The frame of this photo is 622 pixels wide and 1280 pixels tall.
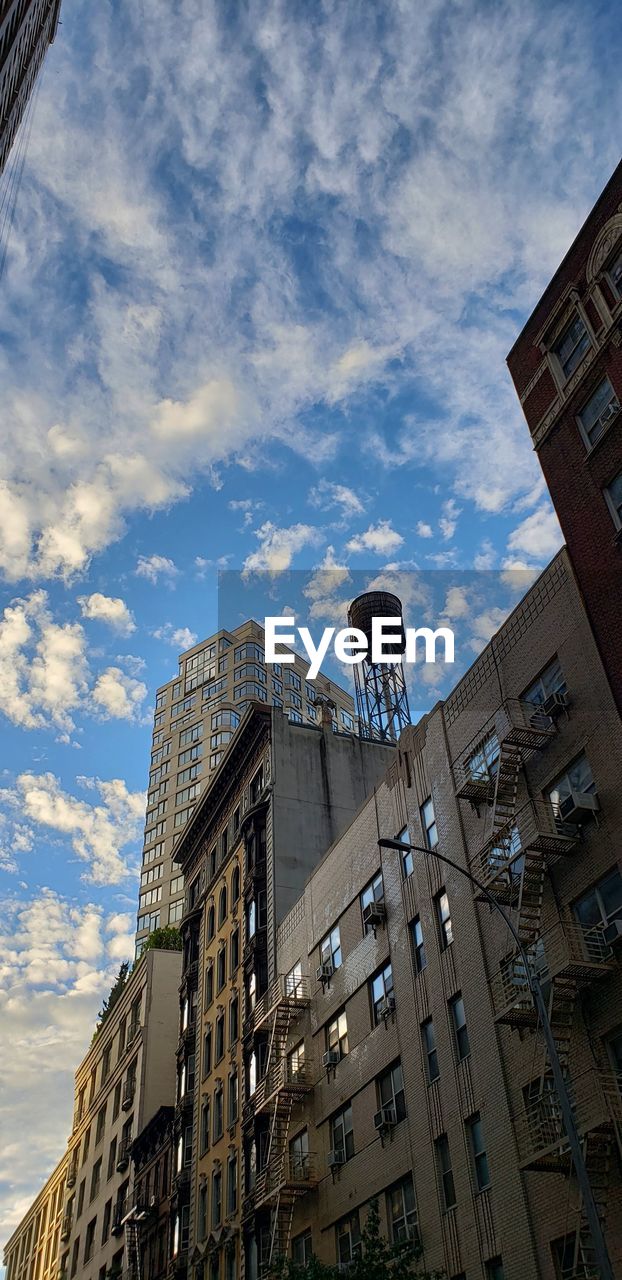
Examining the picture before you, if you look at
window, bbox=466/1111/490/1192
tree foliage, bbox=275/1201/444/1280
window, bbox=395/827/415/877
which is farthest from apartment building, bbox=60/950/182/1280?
window, bbox=466/1111/490/1192

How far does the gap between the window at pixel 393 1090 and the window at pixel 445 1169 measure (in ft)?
8.17

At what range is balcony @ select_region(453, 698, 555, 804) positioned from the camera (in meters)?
28.3

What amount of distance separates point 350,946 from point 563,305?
2288 centimetres

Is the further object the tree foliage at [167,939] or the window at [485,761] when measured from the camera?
the tree foliage at [167,939]

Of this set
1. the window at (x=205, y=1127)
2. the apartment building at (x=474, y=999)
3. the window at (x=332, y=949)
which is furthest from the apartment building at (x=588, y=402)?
Answer: the window at (x=205, y=1127)

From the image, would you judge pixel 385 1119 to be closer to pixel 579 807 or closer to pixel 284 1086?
pixel 284 1086

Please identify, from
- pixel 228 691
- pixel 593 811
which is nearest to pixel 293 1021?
pixel 593 811

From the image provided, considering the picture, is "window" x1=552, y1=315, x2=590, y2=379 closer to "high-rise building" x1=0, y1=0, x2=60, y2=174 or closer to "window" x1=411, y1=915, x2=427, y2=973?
"window" x1=411, y1=915, x2=427, y2=973

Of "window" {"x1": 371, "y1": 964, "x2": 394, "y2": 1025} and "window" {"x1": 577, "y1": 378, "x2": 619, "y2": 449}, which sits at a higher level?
"window" {"x1": 577, "y1": 378, "x2": 619, "y2": 449}

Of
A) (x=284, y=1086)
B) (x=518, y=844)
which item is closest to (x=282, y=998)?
(x=284, y=1086)

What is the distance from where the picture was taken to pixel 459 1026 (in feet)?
98.6

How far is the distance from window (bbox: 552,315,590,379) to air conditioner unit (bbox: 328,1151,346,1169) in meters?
26.0

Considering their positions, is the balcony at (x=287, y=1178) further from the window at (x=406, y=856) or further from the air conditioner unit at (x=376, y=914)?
the window at (x=406, y=856)

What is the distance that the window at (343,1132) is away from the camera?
117 feet
